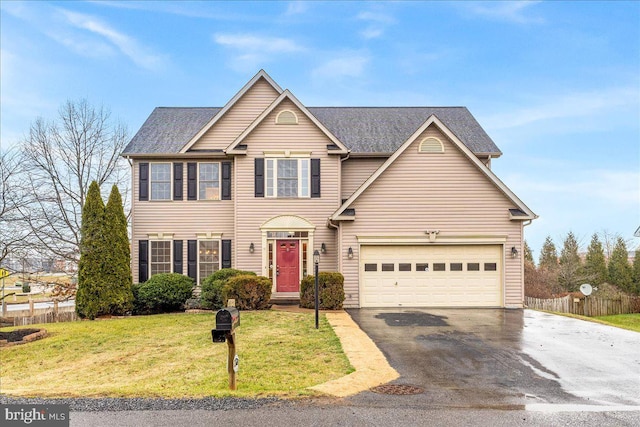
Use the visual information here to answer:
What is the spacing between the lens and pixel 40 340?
43.0 ft

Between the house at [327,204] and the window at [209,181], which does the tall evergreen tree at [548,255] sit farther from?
the window at [209,181]

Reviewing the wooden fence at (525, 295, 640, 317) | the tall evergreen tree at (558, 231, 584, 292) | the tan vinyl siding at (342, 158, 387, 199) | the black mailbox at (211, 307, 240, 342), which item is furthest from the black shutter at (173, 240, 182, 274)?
the tall evergreen tree at (558, 231, 584, 292)

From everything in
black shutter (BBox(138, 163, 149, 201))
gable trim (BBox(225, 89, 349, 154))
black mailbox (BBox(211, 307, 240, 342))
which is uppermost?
gable trim (BBox(225, 89, 349, 154))

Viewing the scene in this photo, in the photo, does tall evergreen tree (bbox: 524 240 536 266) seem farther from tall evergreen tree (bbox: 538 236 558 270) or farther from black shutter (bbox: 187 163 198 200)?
black shutter (bbox: 187 163 198 200)

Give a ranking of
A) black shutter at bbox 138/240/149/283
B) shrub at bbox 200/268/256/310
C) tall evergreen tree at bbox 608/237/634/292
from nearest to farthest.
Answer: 1. shrub at bbox 200/268/256/310
2. black shutter at bbox 138/240/149/283
3. tall evergreen tree at bbox 608/237/634/292

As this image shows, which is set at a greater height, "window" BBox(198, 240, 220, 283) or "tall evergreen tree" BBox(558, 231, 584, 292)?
"window" BBox(198, 240, 220, 283)

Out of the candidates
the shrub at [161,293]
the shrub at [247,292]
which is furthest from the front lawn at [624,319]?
the shrub at [161,293]

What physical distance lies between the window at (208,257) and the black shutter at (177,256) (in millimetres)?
756

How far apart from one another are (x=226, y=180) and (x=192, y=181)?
140 centimetres

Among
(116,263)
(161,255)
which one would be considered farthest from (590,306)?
(116,263)

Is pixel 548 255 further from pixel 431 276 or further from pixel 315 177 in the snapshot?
pixel 315 177

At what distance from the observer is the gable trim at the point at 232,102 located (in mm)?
19000

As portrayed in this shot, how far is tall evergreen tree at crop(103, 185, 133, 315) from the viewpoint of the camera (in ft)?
54.7

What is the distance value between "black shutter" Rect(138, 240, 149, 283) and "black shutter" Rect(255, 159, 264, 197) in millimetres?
5045
